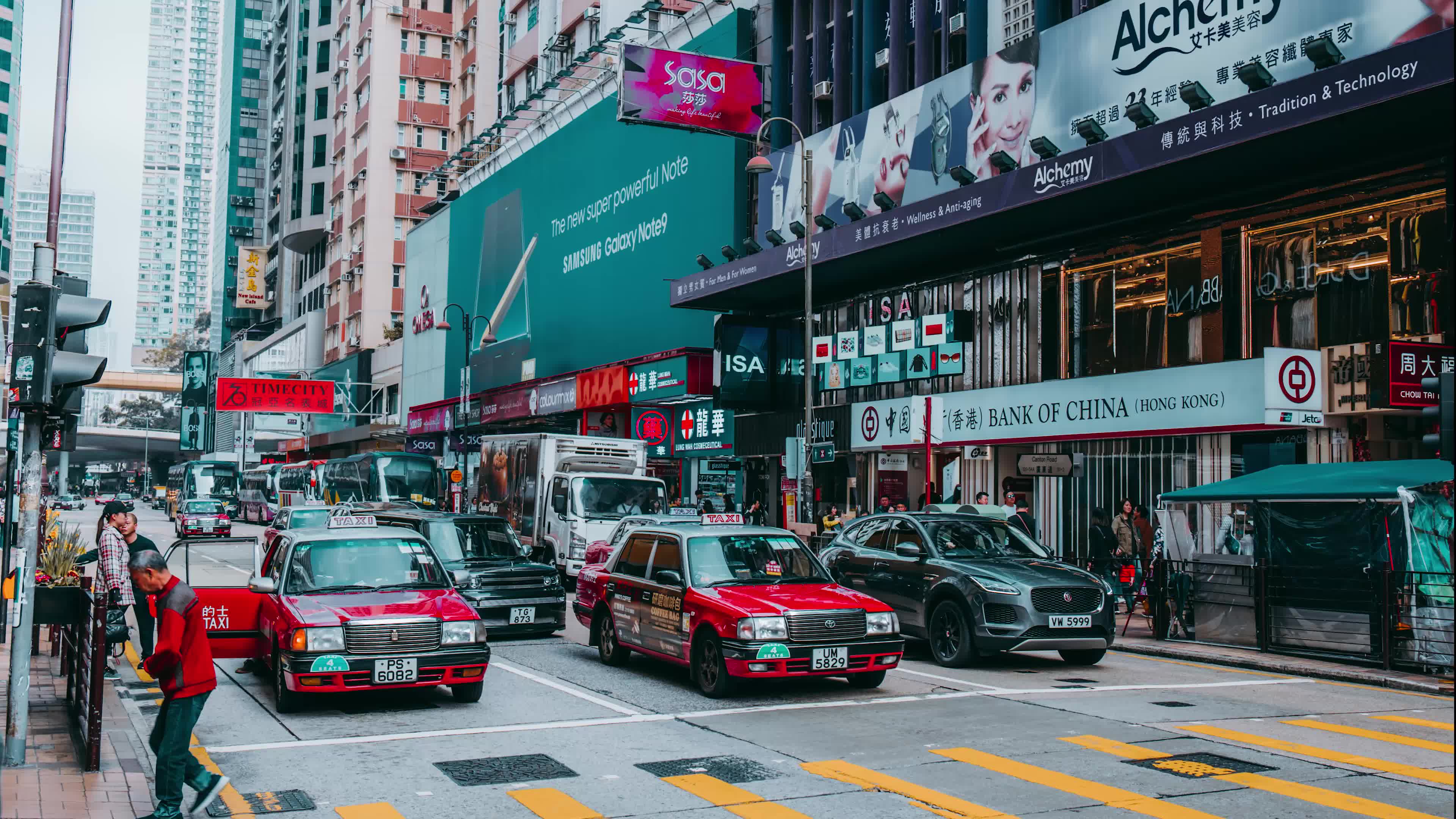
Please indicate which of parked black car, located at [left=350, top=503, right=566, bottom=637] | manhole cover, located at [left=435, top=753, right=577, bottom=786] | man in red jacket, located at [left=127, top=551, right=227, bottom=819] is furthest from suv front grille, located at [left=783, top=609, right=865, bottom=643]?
man in red jacket, located at [left=127, top=551, right=227, bottom=819]

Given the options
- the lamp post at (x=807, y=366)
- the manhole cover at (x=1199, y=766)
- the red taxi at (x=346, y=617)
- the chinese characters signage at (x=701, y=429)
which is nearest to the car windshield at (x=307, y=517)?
the lamp post at (x=807, y=366)

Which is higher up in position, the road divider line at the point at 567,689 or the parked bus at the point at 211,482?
the parked bus at the point at 211,482

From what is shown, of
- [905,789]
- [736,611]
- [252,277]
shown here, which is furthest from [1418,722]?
[252,277]

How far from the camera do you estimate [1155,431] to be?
2334 cm

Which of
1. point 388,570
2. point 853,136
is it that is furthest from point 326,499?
point 388,570

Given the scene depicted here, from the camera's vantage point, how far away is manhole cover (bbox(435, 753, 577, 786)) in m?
8.73

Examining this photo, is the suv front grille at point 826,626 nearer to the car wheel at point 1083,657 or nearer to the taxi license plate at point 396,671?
the taxi license plate at point 396,671

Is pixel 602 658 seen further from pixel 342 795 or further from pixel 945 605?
pixel 342 795

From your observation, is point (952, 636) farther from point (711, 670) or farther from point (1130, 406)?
point (1130, 406)

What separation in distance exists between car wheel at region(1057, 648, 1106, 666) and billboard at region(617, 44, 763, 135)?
23643 millimetres

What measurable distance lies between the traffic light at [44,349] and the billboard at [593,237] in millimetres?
30340

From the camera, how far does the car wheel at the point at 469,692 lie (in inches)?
463

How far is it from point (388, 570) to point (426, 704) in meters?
1.34

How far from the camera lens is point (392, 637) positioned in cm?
1106
